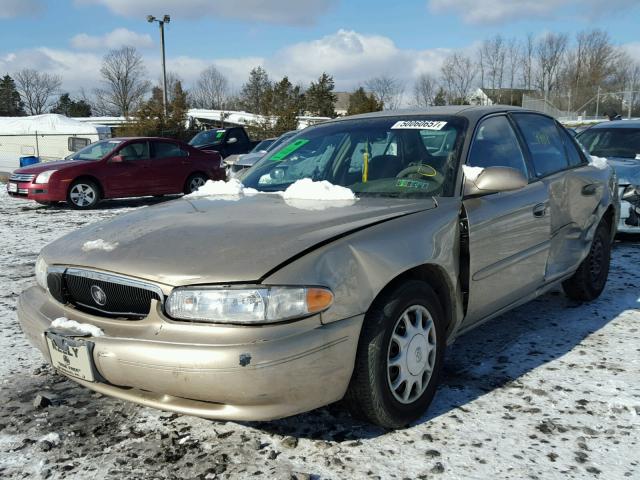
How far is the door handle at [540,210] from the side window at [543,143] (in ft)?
0.76

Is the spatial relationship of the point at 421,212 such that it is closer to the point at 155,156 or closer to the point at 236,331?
the point at 236,331

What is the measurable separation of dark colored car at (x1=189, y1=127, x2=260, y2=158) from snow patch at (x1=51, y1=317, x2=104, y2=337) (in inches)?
600

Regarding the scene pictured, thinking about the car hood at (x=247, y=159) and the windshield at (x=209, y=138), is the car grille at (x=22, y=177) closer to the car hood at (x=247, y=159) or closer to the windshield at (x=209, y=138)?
the car hood at (x=247, y=159)

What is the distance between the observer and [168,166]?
40.3 feet

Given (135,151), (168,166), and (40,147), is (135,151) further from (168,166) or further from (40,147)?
(40,147)

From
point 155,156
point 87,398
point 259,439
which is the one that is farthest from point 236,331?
point 155,156

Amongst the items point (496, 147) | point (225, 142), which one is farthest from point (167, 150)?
point (496, 147)

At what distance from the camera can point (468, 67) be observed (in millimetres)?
60281

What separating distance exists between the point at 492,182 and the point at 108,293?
1.96 metres

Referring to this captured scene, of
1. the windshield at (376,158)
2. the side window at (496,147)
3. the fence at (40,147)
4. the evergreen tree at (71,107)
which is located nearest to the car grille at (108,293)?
the windshield at (376,158)

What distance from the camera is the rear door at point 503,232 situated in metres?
3.08

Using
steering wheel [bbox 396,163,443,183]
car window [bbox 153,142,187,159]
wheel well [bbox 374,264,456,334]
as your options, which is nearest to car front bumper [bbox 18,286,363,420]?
wheel well [bbox 374,264,456,334]

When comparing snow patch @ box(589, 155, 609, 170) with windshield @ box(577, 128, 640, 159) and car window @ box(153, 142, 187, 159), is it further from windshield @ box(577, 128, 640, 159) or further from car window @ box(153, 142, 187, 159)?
car window @ box(153, 142, 187, 159)

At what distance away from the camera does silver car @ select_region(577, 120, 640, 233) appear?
6.49 m
